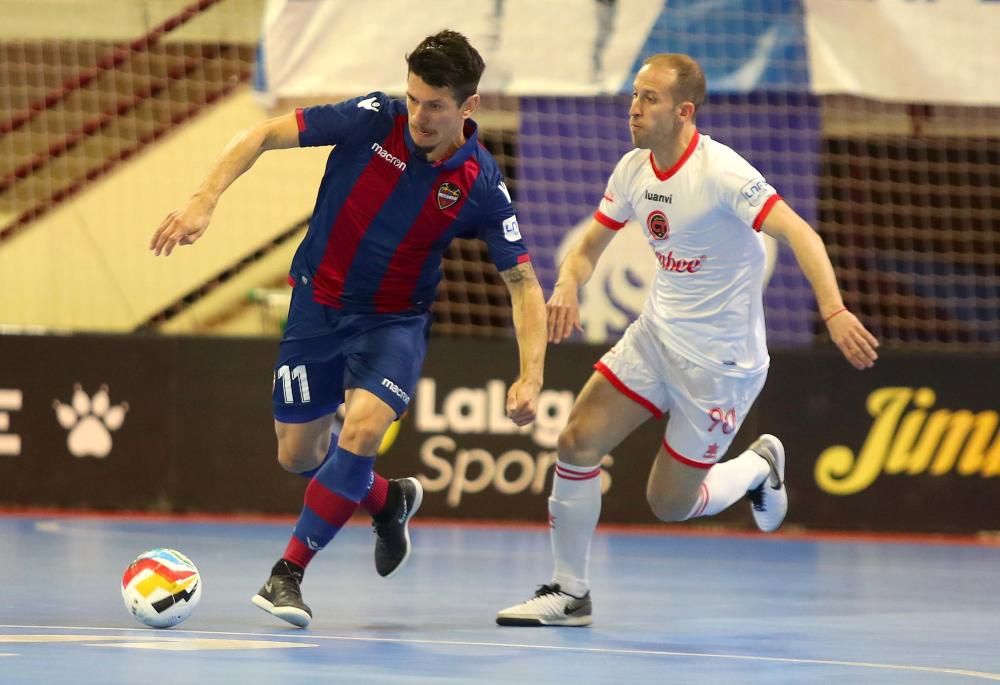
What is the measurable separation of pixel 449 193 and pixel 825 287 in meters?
1.39

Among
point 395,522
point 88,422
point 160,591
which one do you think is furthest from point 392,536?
point 88,422

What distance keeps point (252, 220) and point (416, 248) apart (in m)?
5.91

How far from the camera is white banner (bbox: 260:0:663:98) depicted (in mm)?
10586

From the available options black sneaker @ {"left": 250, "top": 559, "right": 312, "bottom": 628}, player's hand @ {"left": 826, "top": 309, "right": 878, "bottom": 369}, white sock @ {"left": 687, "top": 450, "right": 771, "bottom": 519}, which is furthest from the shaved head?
black sneaker @ {"left": 250, "top": 559, "right": 312, "bottom": 628}

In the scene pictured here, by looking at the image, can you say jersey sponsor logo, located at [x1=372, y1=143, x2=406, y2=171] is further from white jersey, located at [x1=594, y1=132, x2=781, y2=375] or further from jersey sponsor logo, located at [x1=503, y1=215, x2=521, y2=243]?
white jersey, located at [x1=594, y1=132, x2=781, y2=375]

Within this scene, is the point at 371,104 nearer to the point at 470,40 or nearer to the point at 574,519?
the point at 574,519

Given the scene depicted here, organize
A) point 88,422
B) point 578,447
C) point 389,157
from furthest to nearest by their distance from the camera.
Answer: point 88,422 → point 578,447 → point 389,157

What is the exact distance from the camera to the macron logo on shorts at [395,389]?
6352mm

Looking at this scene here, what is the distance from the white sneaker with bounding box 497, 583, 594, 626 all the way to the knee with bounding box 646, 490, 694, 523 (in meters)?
0.51

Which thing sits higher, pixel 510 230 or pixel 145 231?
pixel 510 230

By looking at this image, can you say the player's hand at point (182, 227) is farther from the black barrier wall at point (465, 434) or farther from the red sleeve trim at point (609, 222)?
the black barrier wall at point (465, 434)

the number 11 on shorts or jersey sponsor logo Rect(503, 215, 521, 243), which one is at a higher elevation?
jersey sponsor logo Rect(503, 215, 521, 243)

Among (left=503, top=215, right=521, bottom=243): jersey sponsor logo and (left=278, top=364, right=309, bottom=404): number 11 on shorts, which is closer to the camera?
(left=503, top=215, right=521, bottom=243): jersey sponsor logo

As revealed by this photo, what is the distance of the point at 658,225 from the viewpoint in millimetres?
6652
